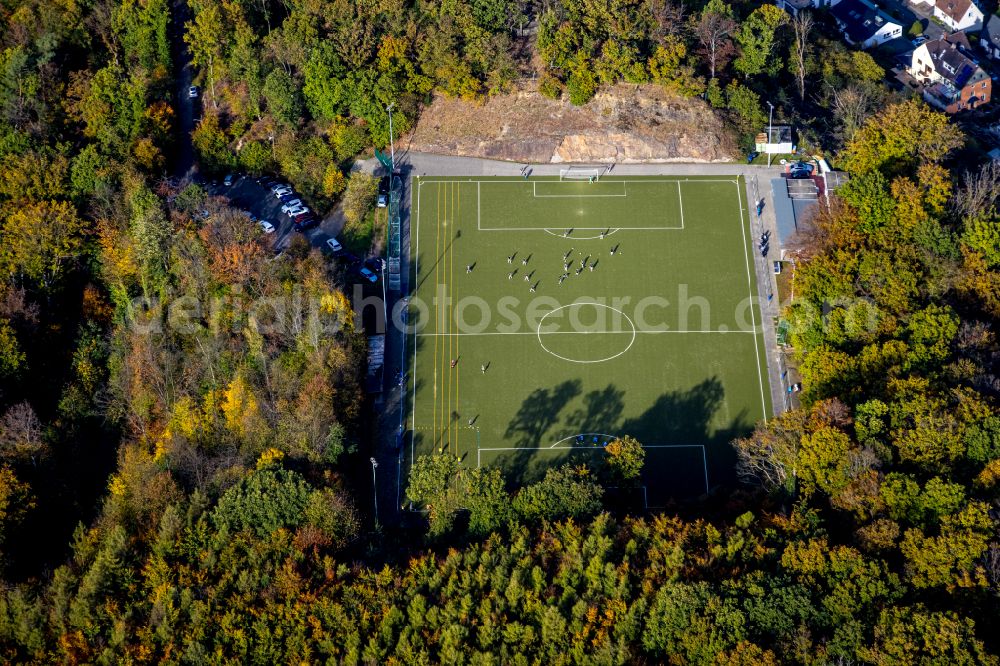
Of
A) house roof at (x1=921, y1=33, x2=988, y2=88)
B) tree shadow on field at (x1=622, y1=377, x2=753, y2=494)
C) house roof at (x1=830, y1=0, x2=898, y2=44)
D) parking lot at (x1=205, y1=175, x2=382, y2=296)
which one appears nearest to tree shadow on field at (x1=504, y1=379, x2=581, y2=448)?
tree shadow on field at (x1=622, y1=377, x2=753, y2=494)

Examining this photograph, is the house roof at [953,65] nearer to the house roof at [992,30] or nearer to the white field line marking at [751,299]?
the house roof at [992,30]

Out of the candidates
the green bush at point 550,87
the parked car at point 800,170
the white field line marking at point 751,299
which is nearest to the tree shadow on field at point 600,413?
the white field line marking at point 751,299

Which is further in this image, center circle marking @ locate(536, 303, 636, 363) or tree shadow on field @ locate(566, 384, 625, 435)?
center circle marking @ locate(536, 303, 636, 363)

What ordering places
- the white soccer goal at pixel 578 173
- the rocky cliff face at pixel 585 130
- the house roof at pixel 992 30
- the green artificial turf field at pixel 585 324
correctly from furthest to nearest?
the house roof at pixel 992 30, the white soccer goal at pixel 578 173, the rocky cliff face at pixel 585 130, the green artificial turf field at pixel 585 324

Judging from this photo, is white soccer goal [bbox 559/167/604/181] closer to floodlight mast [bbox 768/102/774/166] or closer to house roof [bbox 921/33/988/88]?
floodlight mast [bbox 768/102/774/166]

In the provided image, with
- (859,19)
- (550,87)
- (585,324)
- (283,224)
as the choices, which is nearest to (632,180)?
(550,87)

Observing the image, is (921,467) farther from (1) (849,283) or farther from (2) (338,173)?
(2) (338,173)
